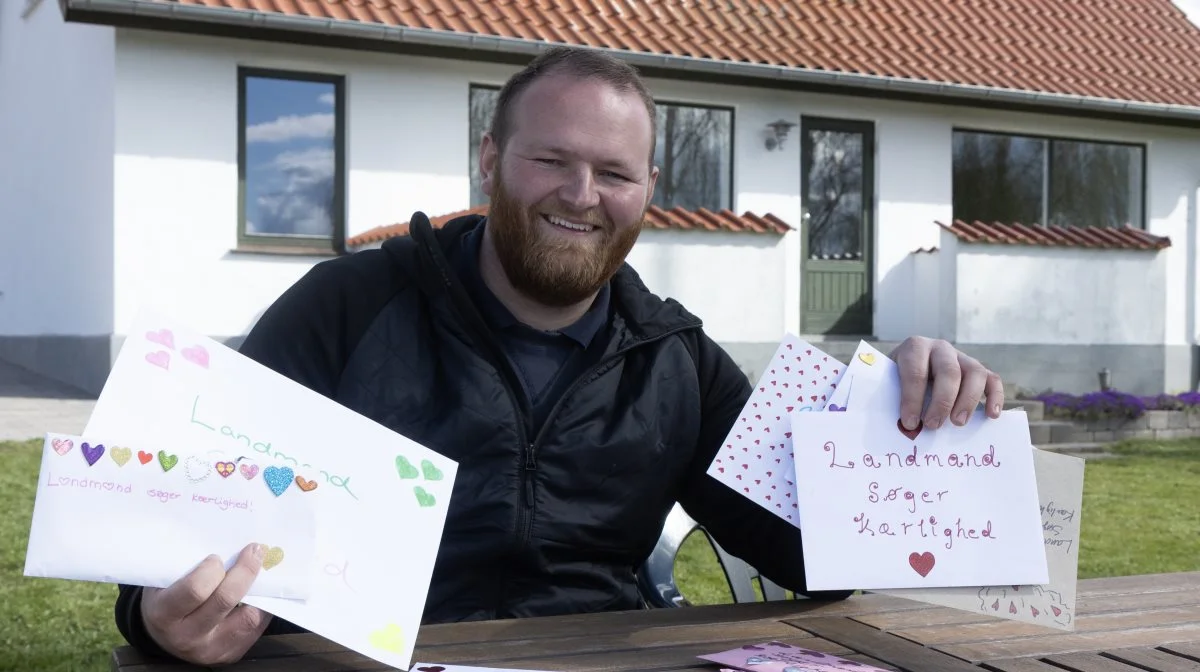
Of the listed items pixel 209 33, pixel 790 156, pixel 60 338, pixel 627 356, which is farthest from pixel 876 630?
pixel 60 338

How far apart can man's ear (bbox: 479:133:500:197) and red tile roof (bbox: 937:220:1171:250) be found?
32.3 ft

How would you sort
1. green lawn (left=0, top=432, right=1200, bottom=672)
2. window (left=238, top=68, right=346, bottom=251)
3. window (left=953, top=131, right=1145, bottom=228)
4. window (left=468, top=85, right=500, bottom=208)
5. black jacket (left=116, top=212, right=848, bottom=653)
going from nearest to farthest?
black jacket (left=116, top=212, right=848, bottom=653)
green lawn (left=0, top=432, right=1200, bottom=672)
window (left=238, top=68, right=346, bottom=251)
window (left=468, top=85, right=500, bottom=208)
window (left=953, top=131, right=1145, bottom=228)

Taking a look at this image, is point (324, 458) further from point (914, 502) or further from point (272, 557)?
point (914, 502)

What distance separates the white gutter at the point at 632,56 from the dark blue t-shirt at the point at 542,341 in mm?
5815

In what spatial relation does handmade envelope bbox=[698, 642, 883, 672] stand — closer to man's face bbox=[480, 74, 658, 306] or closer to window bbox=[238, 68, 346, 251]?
man's face bbox=[480, 74, 658, 306]

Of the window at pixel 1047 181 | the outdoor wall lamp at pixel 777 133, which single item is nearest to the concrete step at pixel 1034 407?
the window at pixel 1047 181

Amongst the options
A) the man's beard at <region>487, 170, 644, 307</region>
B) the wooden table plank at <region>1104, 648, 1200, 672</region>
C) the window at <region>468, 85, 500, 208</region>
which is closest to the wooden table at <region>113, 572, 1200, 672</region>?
the wooden table plank at <region>1104, 648, 1200, 672</region>

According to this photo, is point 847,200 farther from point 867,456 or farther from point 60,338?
point 867,456

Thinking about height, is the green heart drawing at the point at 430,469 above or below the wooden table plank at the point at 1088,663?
above

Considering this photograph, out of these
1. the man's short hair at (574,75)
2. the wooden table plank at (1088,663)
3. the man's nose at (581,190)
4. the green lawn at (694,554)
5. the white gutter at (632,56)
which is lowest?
the green lawn at (694,554)

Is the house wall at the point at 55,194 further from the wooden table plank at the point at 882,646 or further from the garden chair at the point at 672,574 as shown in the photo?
the wooden table plank at the point at 882,646

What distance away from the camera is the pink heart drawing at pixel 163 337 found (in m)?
1.44

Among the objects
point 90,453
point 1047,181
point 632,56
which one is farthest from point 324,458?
point 1047,181

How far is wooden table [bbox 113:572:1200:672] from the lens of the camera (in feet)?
5.14
